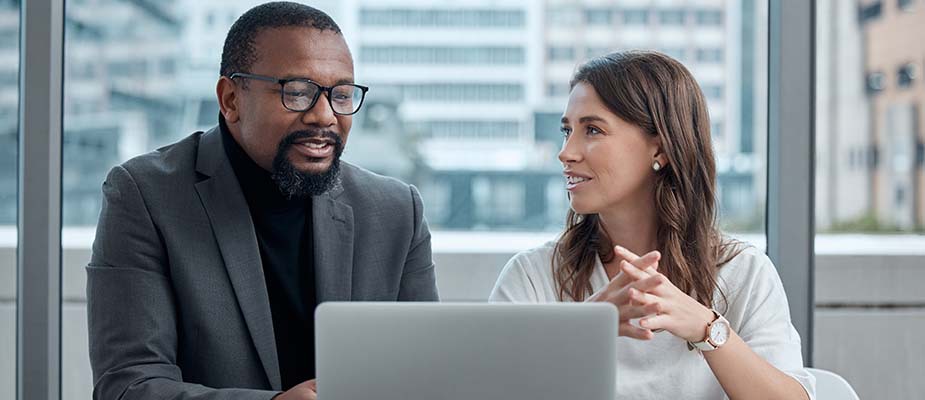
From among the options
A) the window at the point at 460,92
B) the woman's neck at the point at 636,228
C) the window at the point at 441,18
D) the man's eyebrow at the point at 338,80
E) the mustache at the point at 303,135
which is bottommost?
the woman's neck at the point at 636,228

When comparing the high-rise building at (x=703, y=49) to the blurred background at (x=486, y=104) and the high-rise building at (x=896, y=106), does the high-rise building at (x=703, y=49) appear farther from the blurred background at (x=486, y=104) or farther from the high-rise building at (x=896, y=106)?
the high-rise building at (x=896, y=106)

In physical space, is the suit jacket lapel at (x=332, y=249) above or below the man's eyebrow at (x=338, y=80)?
below

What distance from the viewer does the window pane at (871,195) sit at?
2.44 meters

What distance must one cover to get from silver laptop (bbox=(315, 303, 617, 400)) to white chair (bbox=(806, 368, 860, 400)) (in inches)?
36.1

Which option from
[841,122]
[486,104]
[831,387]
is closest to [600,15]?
[486,104]

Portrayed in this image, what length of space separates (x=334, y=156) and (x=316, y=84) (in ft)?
0.50

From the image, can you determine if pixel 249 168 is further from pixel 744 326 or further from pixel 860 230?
pixel 860 230

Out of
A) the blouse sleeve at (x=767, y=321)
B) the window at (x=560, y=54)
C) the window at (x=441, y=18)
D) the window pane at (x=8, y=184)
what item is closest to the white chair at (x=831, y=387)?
the blouse sleeve at (x=767, y=321)

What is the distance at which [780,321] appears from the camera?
175cm

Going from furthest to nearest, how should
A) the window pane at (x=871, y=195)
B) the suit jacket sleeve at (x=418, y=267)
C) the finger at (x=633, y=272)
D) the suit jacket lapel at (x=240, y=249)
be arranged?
the window pane at (x=871, y=195) < the suit jacket sleeve at (x=418, y=267) < the suit jacket lapel at (x=240, y=249) < the finger at (x=633, y=272)

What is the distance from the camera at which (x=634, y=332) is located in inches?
58.6

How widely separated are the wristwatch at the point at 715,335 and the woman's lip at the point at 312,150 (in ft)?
2.64

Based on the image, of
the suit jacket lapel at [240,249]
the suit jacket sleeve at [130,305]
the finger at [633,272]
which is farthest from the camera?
the suit jacket lapel at [240,249]

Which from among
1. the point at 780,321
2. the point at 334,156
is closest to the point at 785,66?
the point at 780,321
